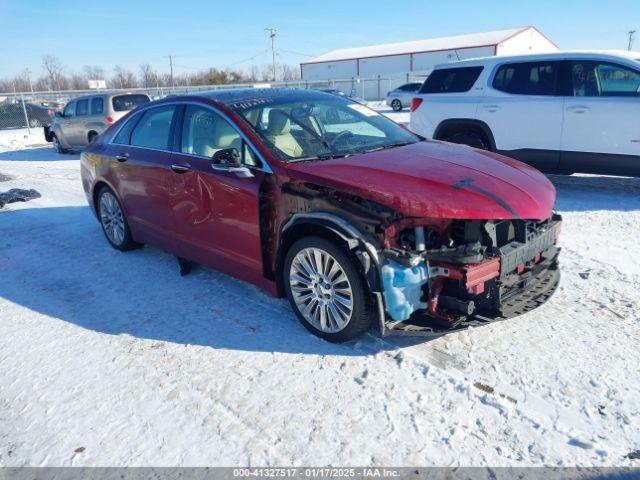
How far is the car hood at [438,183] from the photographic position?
3.09m

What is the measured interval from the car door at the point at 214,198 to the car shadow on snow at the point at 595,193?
455 centimetres

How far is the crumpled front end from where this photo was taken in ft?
10.2

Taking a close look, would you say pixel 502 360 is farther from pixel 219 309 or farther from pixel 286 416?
pixel 219 309

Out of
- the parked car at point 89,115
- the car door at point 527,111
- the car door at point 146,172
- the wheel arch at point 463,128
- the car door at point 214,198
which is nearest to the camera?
the car door at point 214,198

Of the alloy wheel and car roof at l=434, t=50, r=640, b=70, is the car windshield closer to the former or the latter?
the alloy wheel

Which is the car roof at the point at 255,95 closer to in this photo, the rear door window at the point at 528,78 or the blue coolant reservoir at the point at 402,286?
the blue coolant reservoir at the point at 402,286

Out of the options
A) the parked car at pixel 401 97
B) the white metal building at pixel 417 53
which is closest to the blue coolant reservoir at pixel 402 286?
the parked car at pixel 401 97

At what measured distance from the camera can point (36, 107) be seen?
25562mm

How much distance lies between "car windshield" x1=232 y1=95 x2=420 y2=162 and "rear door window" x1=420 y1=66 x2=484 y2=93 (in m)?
3.85

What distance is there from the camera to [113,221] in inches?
227

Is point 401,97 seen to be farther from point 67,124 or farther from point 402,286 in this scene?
point 402,286

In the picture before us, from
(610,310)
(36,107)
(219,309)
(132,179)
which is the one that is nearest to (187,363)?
→ (219,309)

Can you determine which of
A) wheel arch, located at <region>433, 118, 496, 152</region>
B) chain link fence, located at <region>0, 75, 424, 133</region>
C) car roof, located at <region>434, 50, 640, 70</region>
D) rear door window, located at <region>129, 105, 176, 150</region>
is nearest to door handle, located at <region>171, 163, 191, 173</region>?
rear door window, located at <region>129, 105, 176, 150</region>

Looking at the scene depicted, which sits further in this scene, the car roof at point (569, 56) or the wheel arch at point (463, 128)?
the wheel arch at point (463, 128)
